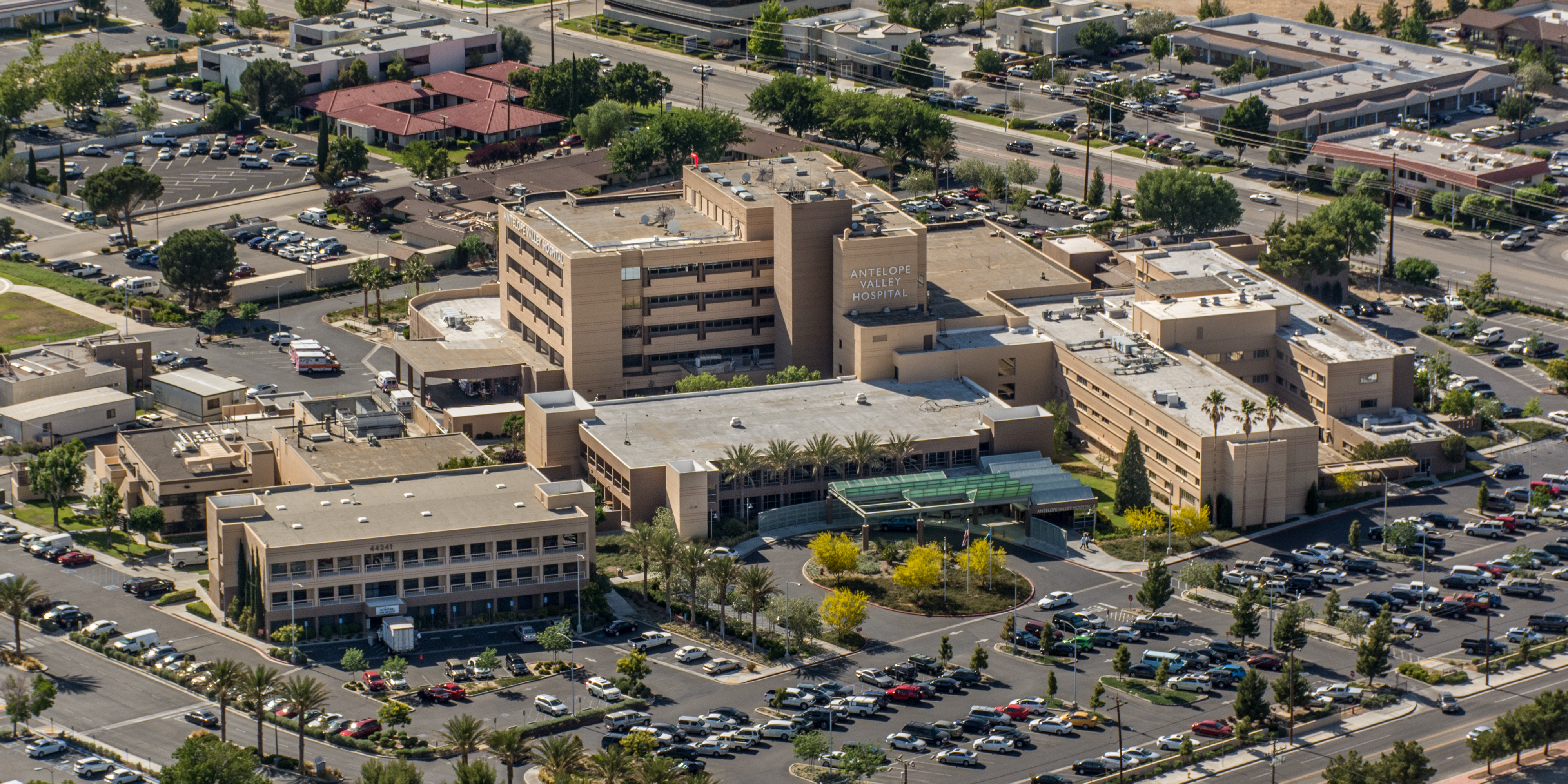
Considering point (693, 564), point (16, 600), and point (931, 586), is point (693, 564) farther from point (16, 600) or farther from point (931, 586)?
point (16, 600)

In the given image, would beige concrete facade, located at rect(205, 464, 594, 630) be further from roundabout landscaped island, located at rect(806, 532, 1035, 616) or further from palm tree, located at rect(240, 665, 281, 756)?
roundabout landscaped island, located at rect(806, 532, 1035, 616)

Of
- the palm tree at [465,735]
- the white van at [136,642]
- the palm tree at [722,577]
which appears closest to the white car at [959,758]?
the palm tree at [722,577]

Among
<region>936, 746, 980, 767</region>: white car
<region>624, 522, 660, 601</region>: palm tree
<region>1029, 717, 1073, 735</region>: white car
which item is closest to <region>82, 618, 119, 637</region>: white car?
<region>624, 522, 660, 601</region>: palm tree

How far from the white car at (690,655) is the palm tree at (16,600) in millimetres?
49284

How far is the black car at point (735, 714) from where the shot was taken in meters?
175

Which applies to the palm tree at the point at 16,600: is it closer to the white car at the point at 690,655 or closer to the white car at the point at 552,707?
the white car at the point at 552,707

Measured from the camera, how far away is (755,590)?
18850 centimetres

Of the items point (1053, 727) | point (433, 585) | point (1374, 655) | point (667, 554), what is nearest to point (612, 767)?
point (1053, 727)

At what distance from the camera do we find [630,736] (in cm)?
16862

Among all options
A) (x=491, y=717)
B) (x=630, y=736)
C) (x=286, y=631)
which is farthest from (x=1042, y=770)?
(x=286, y=631)

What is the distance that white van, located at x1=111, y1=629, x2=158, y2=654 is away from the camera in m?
185

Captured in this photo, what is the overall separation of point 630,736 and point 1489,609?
237 feet

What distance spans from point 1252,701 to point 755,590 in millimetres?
38441

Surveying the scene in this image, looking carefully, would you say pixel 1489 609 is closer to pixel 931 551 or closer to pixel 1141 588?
pixel 1141 588
